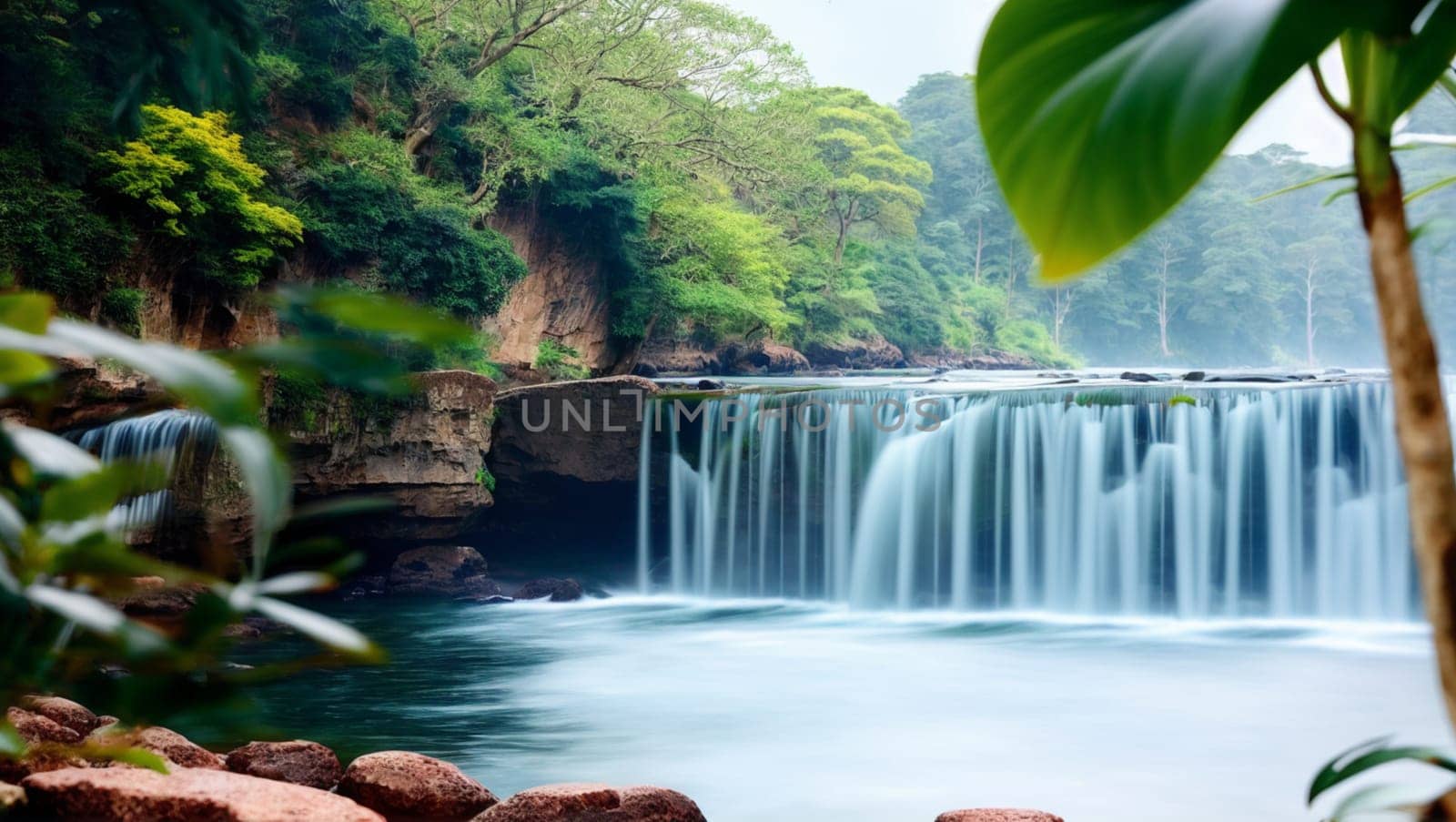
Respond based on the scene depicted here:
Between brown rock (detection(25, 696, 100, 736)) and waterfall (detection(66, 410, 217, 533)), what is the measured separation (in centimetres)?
484

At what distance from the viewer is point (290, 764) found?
15.7ft

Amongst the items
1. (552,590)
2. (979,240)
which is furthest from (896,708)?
(979,240)

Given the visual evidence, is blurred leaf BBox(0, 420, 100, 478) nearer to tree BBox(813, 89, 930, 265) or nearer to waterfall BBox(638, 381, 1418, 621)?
waterfall BBox(638, 381, 1418, 621)

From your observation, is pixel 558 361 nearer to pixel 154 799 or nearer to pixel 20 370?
pixel 154 799

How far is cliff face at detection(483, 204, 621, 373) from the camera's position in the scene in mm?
16547

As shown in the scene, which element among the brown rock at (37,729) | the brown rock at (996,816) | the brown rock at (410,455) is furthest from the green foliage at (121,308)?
the brown rock at (996,816)

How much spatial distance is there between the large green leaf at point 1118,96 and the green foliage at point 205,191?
1094cm

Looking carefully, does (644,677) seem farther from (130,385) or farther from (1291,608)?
(1291,608)

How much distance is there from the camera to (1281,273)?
42.7m

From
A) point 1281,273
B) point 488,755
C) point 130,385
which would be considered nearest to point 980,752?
point 488,755

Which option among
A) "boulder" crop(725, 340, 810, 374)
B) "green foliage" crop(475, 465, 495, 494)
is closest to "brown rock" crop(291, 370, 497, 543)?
"green foliage" crop(475, 465, 495, 494)

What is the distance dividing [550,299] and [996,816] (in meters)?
14.4

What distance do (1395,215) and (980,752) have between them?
246 inches

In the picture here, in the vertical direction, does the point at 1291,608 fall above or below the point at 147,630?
below
